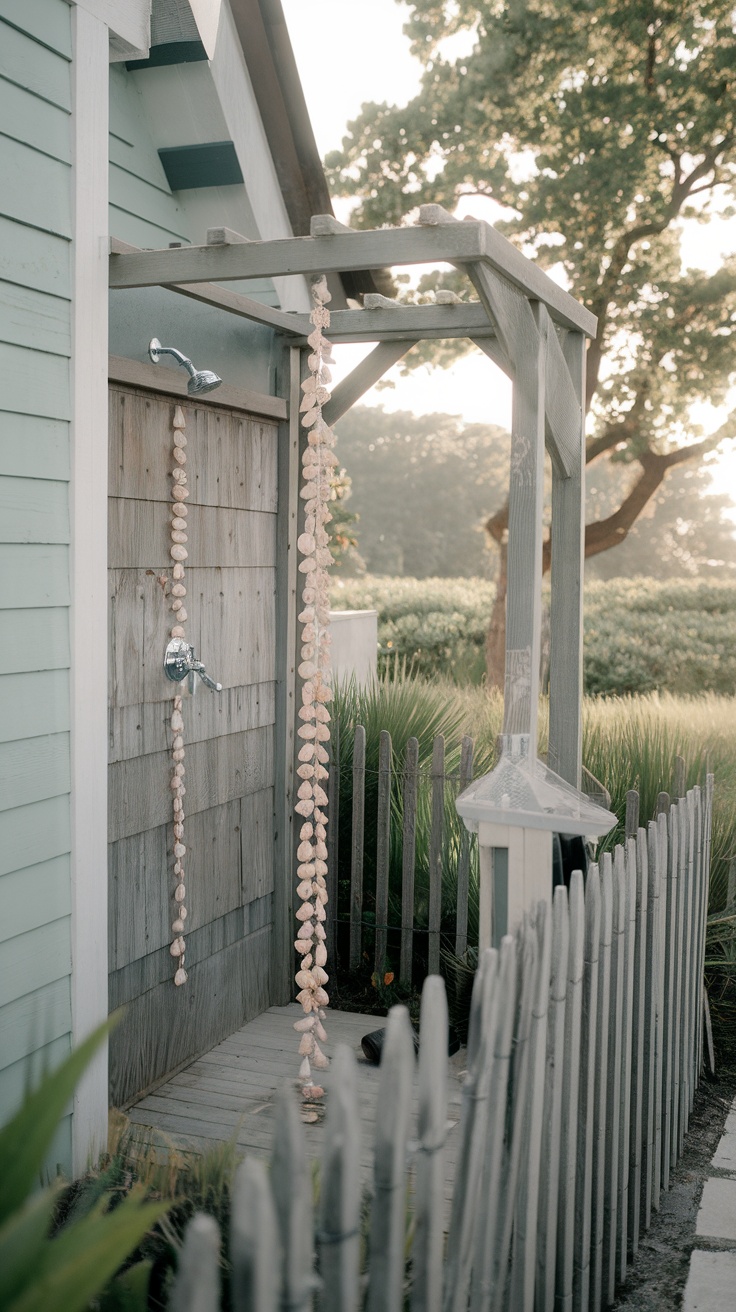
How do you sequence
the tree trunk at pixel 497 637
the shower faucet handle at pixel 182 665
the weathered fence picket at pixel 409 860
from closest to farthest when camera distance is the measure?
the shower faucet handle at pixel 182 665
the weathered fence picket at pixel 409 860
the tree trunk at pixel 497 637

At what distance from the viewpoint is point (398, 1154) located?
1.44 meters

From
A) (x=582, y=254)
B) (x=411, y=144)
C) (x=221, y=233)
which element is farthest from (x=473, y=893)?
(x=411, y=144)

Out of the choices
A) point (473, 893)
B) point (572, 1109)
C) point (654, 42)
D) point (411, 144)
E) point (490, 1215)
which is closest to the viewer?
point (490, 1215)

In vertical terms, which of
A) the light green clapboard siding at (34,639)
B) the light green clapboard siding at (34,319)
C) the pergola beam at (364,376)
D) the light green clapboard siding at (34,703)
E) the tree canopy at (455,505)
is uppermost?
the tree canopy at (455,505)

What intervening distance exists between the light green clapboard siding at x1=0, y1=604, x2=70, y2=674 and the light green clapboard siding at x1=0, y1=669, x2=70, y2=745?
0.02 meters

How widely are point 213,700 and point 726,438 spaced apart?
1091 centimetres

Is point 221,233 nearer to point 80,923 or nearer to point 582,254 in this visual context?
point 80,923

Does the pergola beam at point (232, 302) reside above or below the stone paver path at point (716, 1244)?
above

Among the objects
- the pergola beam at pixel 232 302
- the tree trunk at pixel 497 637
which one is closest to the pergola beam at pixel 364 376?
the pergola beam at pixel 232 302

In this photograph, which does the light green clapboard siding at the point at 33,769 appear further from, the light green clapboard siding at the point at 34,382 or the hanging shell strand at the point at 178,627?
the hanging shell strand at the point at 178,627

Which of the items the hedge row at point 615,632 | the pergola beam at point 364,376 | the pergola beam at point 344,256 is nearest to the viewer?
the pergola beam at point 344,256

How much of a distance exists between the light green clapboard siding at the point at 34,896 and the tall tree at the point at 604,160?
11.0 metres

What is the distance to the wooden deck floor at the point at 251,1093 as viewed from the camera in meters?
3.55

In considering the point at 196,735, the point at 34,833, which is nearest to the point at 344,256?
the point at 34,833
